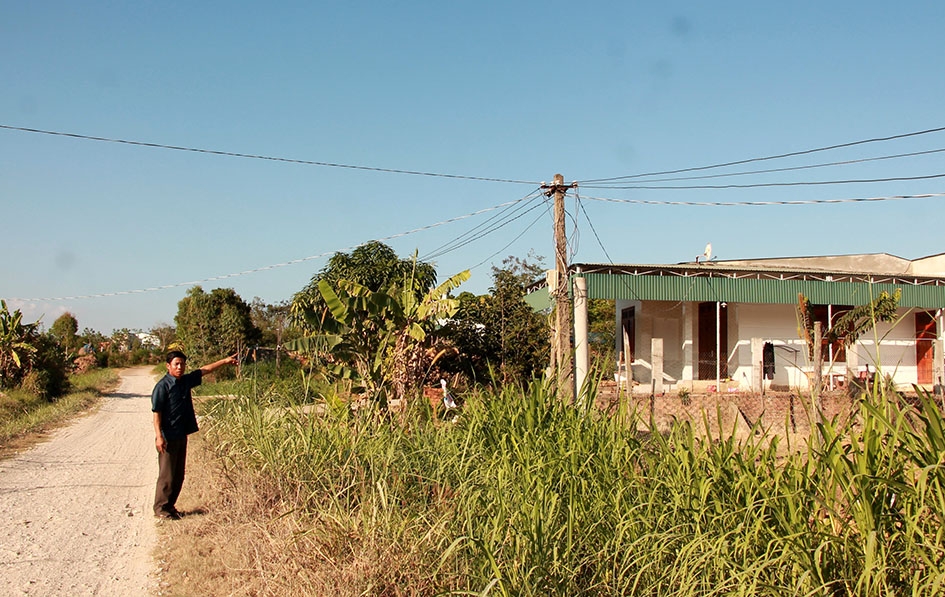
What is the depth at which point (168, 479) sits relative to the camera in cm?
782

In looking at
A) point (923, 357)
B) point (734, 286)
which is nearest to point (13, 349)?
point (734, 286)

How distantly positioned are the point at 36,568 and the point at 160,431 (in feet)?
6.79

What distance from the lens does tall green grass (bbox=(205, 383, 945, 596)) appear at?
142 inches

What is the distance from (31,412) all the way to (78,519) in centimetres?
1284

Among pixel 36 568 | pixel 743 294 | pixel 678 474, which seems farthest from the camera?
pixel 743 294

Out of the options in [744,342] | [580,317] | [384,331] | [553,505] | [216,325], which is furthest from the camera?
[216,325]

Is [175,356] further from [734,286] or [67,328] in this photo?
[67,328]

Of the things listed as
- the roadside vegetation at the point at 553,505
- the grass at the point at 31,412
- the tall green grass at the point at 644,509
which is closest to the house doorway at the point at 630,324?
the grass at the point at 31,412

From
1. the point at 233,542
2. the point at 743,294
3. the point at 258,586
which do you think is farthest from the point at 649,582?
the point at 743,294

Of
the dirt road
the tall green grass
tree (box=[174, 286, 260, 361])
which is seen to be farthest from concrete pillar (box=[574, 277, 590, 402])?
tree (box=[174, 286, 260, 361])

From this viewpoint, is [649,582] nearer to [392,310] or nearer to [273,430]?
[273,430]

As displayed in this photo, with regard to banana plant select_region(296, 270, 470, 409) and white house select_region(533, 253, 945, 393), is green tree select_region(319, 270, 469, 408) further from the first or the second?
white house select_region(533, 253, 945, 393)

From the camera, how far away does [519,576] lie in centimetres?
405

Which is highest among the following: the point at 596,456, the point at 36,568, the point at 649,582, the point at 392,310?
the point at 392,310
